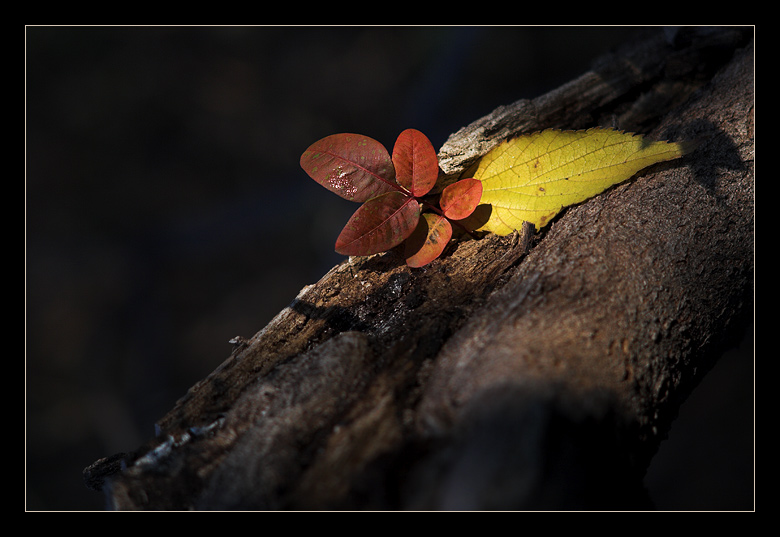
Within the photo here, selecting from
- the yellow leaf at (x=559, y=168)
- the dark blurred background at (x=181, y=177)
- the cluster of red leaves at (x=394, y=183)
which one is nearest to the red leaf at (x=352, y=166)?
the cluster of red leaves at (x=394, y=183)

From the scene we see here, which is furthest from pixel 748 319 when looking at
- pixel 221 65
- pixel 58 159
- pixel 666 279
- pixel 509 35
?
pixel 58 159

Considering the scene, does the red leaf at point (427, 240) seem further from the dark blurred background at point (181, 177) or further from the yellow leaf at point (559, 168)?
the dark blurred background at point (181, 177)

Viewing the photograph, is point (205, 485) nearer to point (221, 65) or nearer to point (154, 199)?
point (154, 199)

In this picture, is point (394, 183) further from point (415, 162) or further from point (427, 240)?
point (427, 240)

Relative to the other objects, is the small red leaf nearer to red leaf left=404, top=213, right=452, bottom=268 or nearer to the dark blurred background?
red leaf left=404, top=213, right=452, bottom=268

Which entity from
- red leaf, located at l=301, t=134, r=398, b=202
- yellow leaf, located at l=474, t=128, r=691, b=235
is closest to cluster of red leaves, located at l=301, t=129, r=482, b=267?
red leaf, located at l=301, t=134, r=398, b=202
